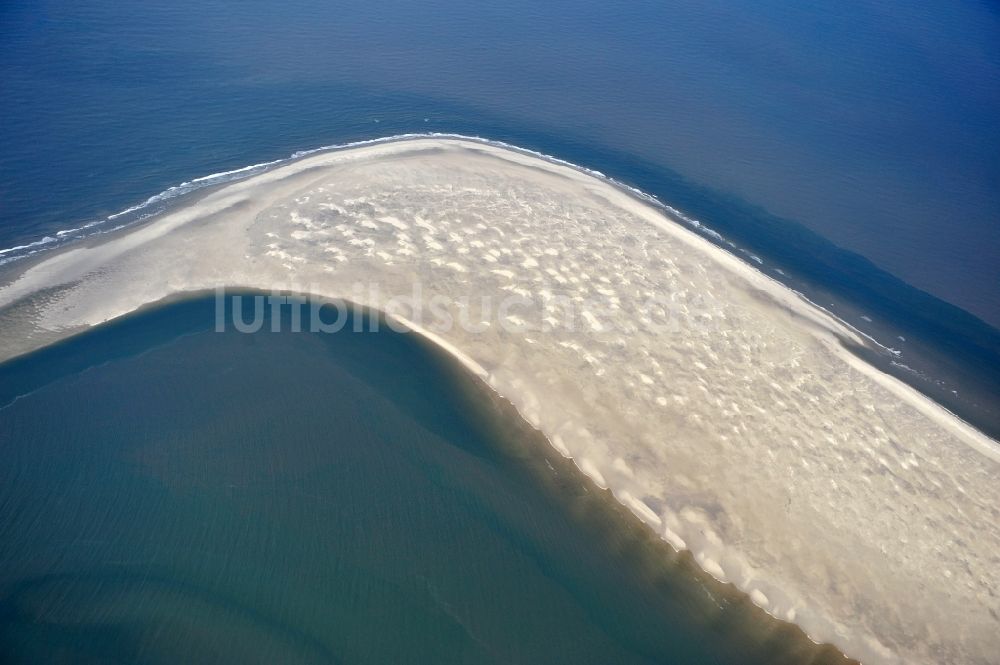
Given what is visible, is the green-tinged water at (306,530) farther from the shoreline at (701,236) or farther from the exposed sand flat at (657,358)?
the shoreline at (701,236)

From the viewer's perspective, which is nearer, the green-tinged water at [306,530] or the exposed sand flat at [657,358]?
the green-tinged water at [306,530]

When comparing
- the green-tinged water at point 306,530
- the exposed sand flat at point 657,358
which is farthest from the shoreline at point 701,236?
the green-tinged water at point 306,530

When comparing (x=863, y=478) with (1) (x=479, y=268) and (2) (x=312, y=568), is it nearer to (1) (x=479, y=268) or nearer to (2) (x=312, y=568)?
(1) (x=479, y=268)

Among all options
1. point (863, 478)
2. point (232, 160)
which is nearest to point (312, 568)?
point (863, 478)

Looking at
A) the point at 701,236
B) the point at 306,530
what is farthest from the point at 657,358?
the point at 306,530

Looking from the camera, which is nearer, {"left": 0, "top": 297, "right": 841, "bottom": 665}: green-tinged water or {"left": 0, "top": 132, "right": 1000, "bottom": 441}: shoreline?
{"left": 0, "top": 297, "right": 841, "bottom": 665}: green-tinged water

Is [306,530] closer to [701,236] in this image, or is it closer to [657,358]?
[657,358]

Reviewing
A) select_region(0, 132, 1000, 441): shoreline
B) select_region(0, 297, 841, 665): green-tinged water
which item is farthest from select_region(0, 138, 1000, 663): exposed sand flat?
select_region(0, 297, 841, 665): green-tinged water

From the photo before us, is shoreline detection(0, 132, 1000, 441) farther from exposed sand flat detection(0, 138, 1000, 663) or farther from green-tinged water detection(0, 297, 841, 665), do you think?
green-tinged water detection(0, 297, 841, 665)
